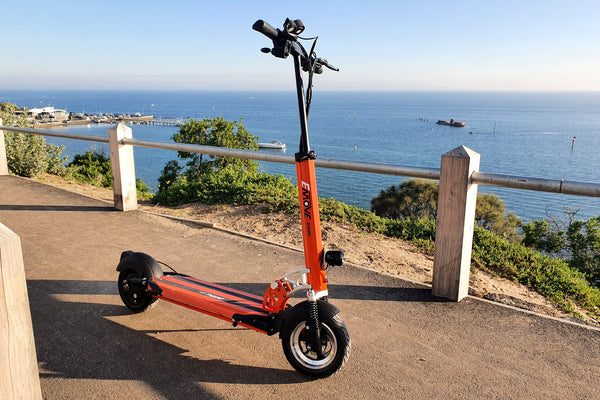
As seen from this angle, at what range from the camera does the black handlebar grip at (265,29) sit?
2.39 metres

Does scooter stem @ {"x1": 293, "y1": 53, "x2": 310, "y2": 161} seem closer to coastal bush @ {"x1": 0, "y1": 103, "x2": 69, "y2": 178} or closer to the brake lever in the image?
the brake lever

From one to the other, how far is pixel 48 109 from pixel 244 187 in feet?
523

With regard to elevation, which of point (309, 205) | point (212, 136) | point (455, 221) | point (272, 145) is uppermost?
point (309, 205)

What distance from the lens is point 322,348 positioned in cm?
271

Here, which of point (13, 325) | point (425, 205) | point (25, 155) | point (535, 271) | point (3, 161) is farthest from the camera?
point (425, 205)

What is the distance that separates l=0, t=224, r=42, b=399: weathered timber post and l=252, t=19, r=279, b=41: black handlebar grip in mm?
1526

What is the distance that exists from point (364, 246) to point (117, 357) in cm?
305

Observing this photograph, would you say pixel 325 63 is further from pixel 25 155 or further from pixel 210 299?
pixel 25 155

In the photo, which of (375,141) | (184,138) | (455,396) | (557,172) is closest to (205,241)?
(455,396)

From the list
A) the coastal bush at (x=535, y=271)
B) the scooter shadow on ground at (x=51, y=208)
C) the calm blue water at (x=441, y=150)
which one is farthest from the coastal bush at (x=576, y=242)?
the calm blue water at (x=441, y=150)

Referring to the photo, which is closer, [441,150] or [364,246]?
[364,246]

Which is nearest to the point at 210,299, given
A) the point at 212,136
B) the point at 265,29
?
the point at 265,29

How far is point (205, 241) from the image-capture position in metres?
5.21

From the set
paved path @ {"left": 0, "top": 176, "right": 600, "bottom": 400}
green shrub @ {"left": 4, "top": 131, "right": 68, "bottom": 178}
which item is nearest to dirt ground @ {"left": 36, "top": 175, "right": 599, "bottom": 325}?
paved path @ {"left": 0, "top": 176, "right": 600, "bottom": 400}
